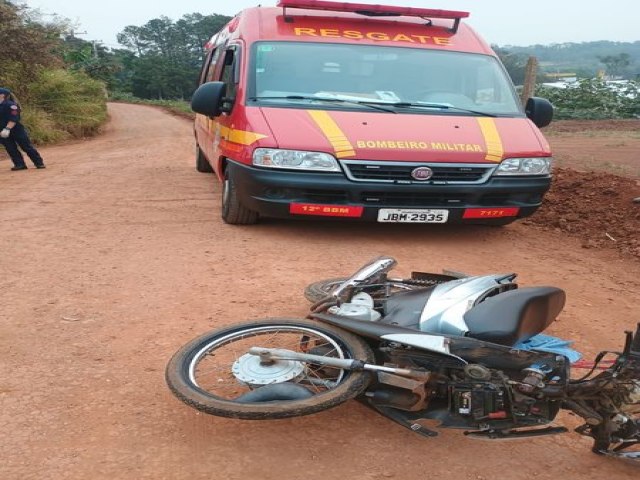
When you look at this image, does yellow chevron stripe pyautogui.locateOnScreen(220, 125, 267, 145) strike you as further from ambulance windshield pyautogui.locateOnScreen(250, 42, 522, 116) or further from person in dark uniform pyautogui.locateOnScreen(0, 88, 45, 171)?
person in dark uniform pyautogui.locateOnScreen(0, 88, 45, 171)

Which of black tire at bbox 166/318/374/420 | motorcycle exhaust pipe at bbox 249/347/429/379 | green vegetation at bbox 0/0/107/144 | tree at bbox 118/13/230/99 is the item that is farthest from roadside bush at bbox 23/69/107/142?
tree at bbox 118/13/230/99

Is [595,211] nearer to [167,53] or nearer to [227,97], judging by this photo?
[227,97]

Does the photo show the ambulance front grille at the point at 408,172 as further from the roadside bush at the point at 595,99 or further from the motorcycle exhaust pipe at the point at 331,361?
the roadside bush at the point at 595,99

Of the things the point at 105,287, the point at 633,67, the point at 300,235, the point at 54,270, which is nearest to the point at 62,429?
the point at 105,287

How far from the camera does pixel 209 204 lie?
7195 mm

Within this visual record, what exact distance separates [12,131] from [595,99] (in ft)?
85.2

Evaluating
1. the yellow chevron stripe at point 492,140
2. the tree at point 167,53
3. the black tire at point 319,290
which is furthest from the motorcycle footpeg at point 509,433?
the tree at point 167,53

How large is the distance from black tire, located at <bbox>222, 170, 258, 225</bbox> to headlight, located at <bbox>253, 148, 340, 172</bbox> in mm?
801

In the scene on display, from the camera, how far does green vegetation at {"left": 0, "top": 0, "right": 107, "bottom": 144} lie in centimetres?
1634

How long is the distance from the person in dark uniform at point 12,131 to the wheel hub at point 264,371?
928 cm

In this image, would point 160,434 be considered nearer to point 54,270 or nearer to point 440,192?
point 54,270

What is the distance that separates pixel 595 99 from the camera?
93.4ft

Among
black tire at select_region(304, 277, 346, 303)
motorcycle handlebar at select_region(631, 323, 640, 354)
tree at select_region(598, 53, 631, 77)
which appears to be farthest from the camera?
tree at select_region(598, 53, 631, 77)

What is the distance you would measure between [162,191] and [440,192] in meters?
4.33
